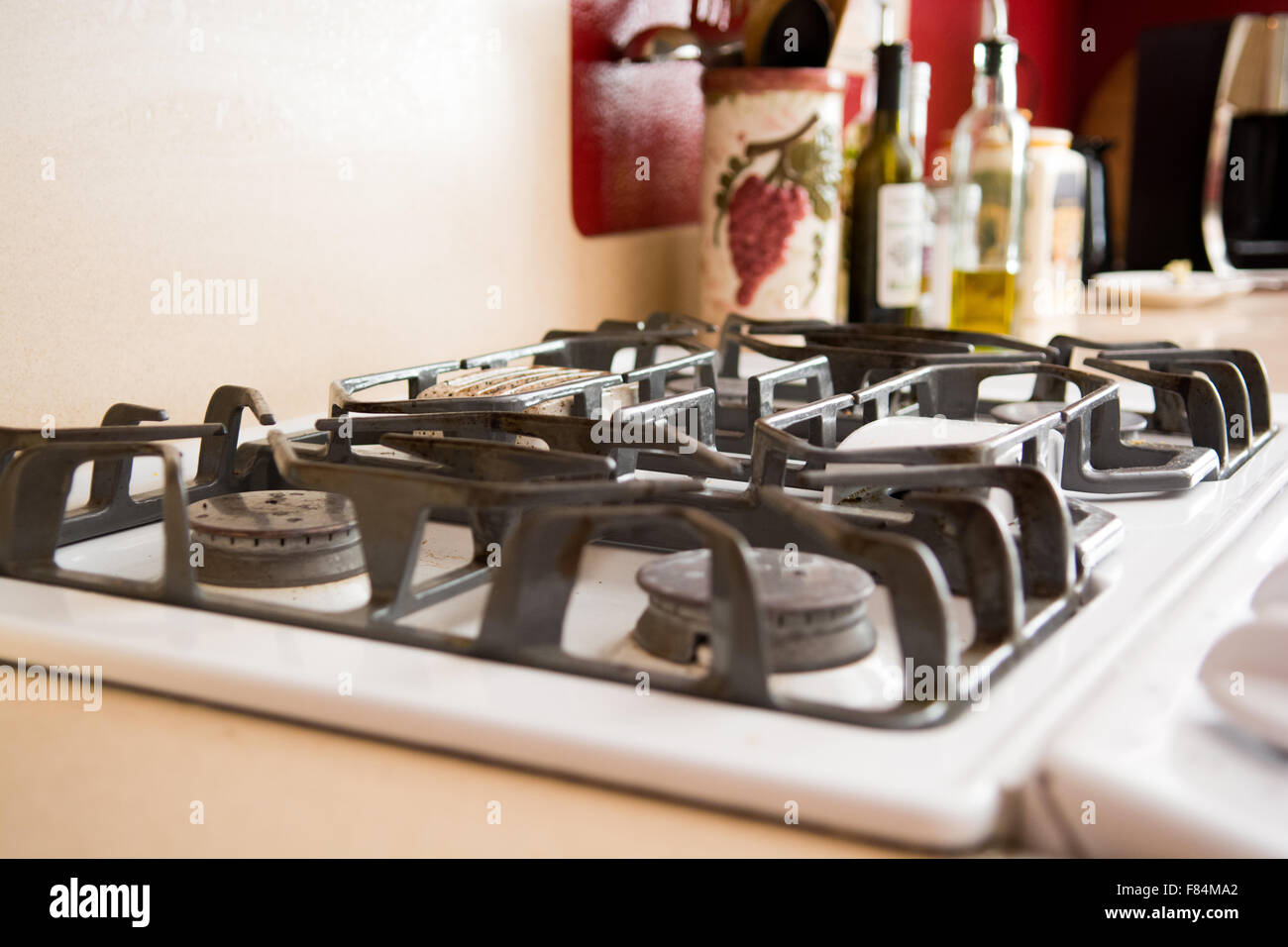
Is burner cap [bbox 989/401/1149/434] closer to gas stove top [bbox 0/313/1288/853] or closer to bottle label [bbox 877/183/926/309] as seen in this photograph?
gas stove top [bbox 0/313/1288/853]

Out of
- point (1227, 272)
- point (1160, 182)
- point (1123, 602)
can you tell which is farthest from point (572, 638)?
point (1160, 182)

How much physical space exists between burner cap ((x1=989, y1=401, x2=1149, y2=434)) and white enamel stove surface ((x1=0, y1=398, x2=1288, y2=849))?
35 centimetres

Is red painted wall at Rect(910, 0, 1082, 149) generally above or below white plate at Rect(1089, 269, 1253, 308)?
above

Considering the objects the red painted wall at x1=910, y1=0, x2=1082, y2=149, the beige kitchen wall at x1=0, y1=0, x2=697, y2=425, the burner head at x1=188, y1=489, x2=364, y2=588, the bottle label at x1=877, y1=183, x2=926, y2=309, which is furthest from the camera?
the red painted wall at x1=910, y1=0, x2=1082, y2=149

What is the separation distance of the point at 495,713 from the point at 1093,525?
1.09ft

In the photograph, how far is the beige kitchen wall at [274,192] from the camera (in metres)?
0.78

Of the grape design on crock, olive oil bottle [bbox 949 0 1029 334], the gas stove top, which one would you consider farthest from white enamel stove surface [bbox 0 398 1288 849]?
olive oil bottle [bbox 949 0 1029 334]

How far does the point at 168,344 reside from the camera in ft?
2.85

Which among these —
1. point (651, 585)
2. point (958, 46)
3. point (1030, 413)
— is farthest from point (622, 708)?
point (958, 46)

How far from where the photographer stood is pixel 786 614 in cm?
47

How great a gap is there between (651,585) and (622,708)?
0.24 ft

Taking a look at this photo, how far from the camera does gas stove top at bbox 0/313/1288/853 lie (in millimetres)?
402

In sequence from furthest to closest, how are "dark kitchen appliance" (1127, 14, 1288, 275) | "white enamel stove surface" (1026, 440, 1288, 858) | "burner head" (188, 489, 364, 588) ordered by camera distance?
"dark kitchen appliance" (1127, 14, 1288, 275), "burner head" (188, 489, 364, 588), "white enamel stove surface" (1026, 440, 1288, 858)

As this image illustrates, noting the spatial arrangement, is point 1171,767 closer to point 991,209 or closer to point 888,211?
point 888,211
